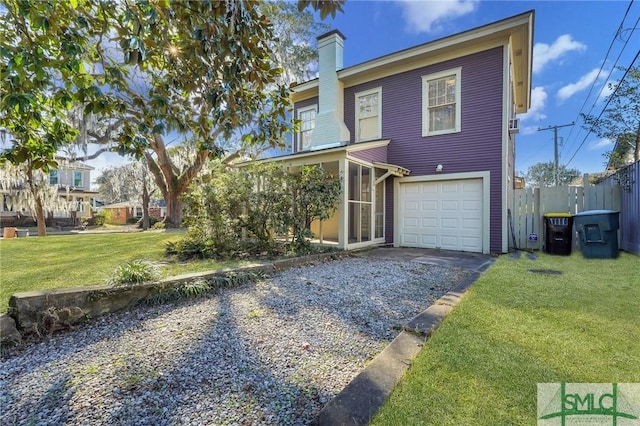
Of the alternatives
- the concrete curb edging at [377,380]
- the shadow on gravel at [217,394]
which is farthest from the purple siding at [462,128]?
the shadow on gravel at [217,394]

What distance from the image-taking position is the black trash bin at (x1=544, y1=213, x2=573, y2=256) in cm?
712

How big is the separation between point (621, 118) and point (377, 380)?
16007 millimetres

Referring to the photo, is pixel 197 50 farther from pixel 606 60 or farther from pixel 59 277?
pixel 606 60

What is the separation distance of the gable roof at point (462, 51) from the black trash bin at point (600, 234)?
15.3 ft

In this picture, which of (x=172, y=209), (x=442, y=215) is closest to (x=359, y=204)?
(x=442, y=215)

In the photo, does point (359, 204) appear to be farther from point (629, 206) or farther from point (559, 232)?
point (629, 206)

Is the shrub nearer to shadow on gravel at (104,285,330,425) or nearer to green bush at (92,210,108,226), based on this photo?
shadow on gravel at (104,285,330,425)

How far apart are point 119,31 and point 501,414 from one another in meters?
4.27

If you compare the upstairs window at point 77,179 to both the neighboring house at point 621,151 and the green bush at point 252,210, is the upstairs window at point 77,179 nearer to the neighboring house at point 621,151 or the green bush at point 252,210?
the green bush at point 252,210

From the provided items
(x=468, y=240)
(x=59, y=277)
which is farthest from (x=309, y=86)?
(x=59, y=277)

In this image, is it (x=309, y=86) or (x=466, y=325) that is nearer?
(x=466, y=325)

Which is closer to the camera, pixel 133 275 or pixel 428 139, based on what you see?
pixel 133 275

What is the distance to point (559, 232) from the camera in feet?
23.6

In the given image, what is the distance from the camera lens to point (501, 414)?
1.57 meters
